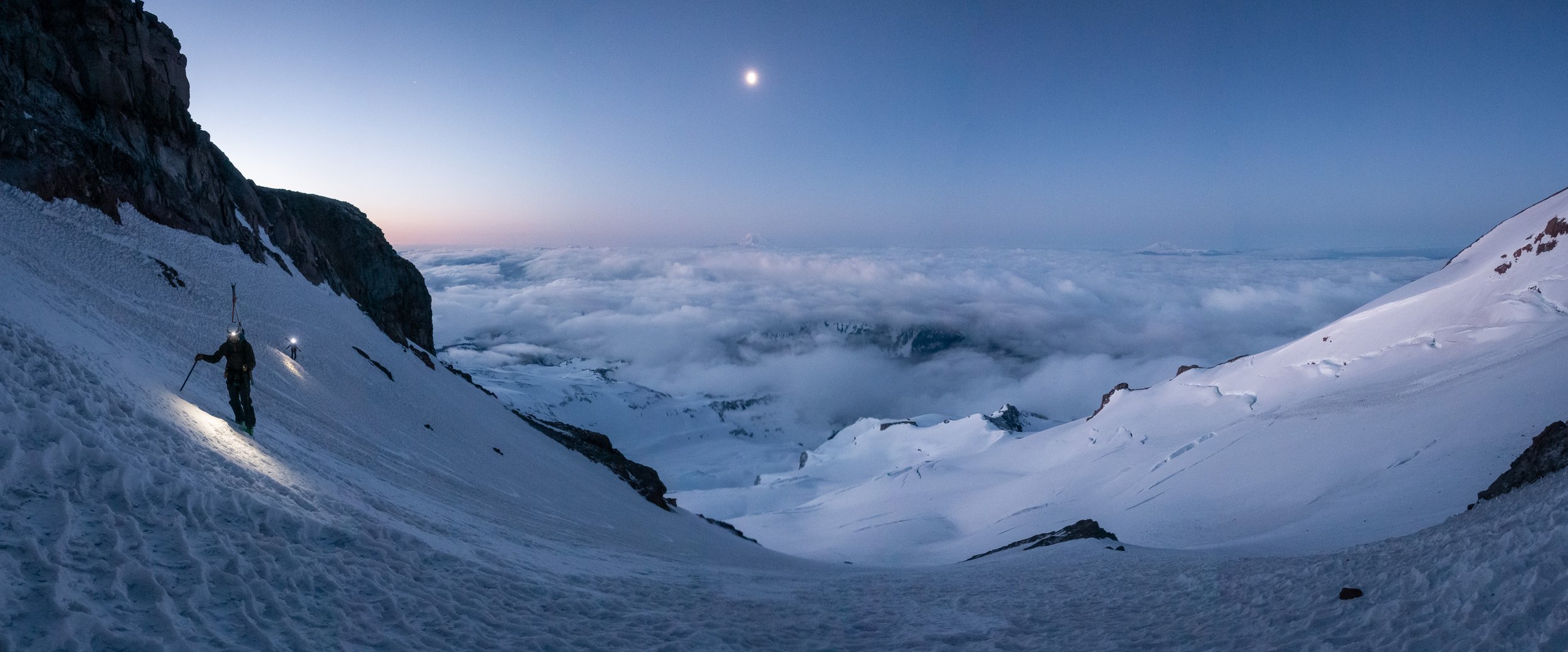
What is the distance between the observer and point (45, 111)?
20.0 metres

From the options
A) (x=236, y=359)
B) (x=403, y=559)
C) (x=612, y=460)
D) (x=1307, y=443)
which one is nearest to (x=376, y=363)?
(x=612, y=460)

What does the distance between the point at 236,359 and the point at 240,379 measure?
0.36 m

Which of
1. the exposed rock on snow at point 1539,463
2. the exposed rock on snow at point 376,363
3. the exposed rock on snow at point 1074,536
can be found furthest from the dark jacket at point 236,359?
the exposed rock on snow at point 1539,463

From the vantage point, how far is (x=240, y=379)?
10258 mm

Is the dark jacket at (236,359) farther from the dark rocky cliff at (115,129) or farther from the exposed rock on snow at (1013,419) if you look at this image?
the exposed rock on snow at (1013,419)

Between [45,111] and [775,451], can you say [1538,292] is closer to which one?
[45,111]

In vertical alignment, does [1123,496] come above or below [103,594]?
below

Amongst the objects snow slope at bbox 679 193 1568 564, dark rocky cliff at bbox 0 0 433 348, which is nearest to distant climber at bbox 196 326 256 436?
dark rocky cliff at bbox 0 0 433 348

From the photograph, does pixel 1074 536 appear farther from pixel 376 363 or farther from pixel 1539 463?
pixel 376 363

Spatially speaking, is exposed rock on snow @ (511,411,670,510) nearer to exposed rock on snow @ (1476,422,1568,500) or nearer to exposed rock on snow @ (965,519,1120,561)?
exposed rock on snow @ (965,519,1120,561)

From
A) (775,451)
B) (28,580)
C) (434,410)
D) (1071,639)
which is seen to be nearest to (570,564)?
(28,580)

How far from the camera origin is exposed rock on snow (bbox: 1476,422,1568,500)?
40.8 feet

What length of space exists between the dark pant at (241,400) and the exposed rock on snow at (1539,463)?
21.9 m

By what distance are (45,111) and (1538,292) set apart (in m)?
62.3
